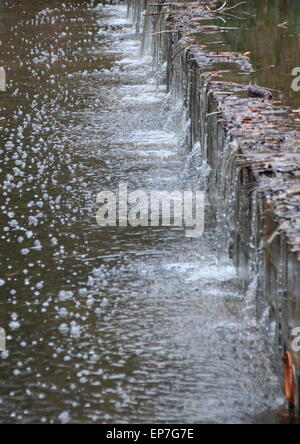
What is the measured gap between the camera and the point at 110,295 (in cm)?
831

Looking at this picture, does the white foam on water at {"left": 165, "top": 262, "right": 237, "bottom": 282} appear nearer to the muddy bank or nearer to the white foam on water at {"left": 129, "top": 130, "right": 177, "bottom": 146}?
the muddy bank

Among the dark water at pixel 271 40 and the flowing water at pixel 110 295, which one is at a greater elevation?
the dark water at pixel 271 40

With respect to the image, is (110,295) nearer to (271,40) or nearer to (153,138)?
(153,138)

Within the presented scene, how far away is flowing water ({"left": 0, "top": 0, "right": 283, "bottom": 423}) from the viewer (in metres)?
6.60

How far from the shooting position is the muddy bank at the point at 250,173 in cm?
645

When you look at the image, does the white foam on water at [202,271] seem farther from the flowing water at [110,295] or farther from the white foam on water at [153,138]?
the white foam on water at [153,138]

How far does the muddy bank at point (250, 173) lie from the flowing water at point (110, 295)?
32 centimetres

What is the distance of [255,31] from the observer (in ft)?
52.4

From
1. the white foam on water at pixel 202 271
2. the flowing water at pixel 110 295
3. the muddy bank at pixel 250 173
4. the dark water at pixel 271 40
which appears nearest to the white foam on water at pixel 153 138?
the flowing water at pixel 110 295

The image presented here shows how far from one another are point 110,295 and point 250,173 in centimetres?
160

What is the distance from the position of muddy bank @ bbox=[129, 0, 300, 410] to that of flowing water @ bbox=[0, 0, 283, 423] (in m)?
0.32

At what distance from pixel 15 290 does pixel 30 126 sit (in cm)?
644
